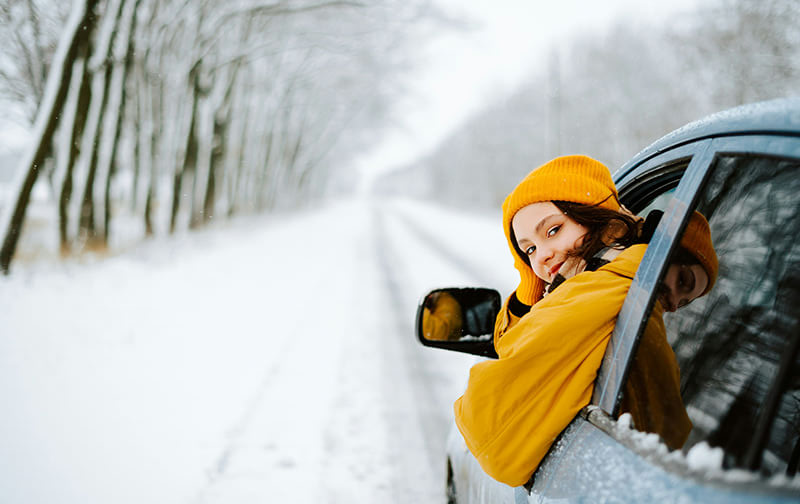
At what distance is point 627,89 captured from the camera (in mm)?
32625

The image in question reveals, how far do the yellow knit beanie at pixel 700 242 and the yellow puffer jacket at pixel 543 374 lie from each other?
0.33ft

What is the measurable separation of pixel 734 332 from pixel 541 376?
3.13 feet

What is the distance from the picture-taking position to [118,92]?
11.6m

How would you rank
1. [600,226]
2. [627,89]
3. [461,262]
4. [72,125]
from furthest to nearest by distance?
1. [627,89]
2. [461,262]
3. [72,125]
4. [600,226]

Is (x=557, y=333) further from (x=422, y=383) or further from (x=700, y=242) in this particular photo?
(x=422, y=383)

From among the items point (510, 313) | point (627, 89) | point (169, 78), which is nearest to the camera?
point (510, 313)

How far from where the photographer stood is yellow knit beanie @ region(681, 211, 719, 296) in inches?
48.3

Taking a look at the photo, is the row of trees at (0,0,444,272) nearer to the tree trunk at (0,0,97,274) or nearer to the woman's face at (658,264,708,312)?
the tree trunk at (0,0,97,274)

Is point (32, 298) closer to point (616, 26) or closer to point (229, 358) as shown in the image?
point (229, 358)

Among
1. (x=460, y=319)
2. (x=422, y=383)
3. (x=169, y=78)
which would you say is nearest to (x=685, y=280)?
(x=460, y=319)

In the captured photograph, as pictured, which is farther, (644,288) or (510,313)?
(510,313)

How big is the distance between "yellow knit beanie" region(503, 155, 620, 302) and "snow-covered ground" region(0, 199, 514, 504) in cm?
226

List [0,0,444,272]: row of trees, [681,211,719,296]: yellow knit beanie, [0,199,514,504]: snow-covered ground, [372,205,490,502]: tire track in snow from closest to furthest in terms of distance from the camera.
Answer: [681,211,719,296]: yellow knit beanie < [0,199,514,504]: snow-covered ground < [372,205,490,502]: tire track in snow < [0,0,444,272]: row of trees

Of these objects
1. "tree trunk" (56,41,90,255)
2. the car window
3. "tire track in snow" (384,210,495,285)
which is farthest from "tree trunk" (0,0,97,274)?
the car window
